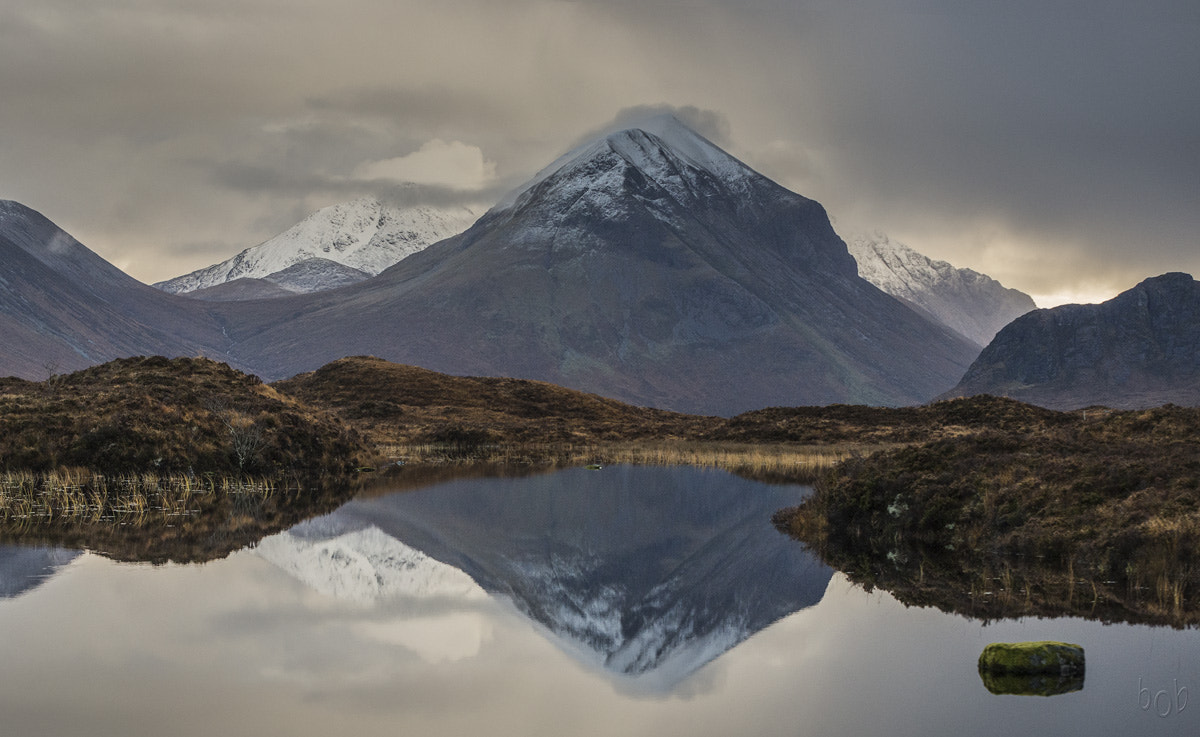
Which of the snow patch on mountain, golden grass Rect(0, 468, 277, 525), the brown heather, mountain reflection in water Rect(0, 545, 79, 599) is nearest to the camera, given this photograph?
mountain reflection in water Rect(0, 545, 79, 599)

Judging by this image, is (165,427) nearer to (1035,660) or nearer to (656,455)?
(656,455)

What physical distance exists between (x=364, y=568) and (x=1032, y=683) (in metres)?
18.9

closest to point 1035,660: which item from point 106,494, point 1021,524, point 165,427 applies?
point 1021,524

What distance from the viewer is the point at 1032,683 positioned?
639 inches

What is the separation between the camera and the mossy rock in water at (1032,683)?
1588 centimetres

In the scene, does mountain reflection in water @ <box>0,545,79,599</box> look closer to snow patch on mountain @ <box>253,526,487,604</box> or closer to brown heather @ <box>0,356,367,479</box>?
snow patch on mountain @ <box>253,526,487,604</box>

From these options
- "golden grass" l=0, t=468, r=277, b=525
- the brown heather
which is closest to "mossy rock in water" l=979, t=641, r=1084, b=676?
"golden grass" l=0, t=468, r=277, b=525

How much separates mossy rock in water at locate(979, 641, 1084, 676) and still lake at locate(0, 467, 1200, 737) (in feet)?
1.21

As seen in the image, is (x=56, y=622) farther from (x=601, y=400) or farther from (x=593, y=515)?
(x=601, y=400)

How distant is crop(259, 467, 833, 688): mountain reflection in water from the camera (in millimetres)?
22078

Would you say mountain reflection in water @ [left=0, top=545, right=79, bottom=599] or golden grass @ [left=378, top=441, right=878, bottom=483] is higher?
golden grass @ [left=378, top=441, right=878, bottom=483]

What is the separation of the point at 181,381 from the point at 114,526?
30.4 m

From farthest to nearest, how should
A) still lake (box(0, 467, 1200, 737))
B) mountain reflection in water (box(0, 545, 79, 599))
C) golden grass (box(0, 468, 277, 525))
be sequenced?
1. golden grass (box(0, 468, 277, 525))
2. mountain reflection in water (box(0, 545, 79, 599))
3. still lake (box(0, 467, 1200, 737))

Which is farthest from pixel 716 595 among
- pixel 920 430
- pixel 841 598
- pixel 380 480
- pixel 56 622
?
pixel 920 430
